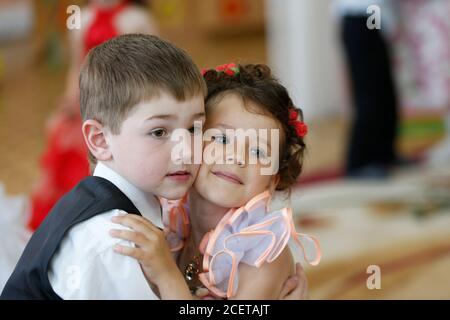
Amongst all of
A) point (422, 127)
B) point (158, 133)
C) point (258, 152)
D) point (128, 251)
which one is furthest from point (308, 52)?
point (128, 251)

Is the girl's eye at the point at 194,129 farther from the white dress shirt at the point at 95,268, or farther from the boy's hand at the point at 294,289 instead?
the boy's hand at the point at 294,289

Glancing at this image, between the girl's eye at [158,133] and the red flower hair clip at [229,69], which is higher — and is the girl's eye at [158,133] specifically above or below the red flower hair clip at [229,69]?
below

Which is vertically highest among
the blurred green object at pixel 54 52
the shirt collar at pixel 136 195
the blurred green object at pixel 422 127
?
the blurred green object at pixel 54 52

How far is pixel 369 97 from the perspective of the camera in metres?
4.29

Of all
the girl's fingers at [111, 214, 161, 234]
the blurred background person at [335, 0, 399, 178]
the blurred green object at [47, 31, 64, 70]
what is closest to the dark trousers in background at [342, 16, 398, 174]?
the blurred background person at [335, 0, 399, 178]

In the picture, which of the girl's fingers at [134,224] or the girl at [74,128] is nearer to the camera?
the girl's fingers at [134,224]

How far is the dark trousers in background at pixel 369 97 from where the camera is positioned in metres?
4.15

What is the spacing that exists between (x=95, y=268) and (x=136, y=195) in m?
0.19

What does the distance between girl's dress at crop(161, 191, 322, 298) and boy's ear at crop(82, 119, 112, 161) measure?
233 mm

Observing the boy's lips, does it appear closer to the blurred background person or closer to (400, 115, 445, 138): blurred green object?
the blurred background person

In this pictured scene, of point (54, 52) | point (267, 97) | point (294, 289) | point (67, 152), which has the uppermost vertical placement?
point (54, 52)

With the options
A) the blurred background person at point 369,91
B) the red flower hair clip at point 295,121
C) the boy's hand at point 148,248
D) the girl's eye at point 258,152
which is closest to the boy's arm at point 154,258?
the boy's hand at point 148,248

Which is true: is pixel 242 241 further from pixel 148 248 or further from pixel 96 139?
pixel 96 139
